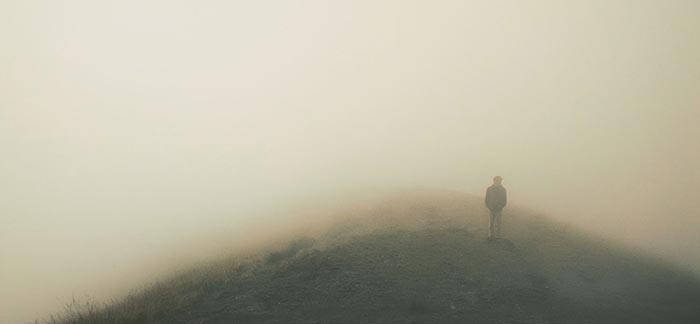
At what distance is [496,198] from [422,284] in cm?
678

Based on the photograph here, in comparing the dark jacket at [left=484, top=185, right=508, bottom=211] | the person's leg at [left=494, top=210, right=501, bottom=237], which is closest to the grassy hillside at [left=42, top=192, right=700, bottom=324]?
the person's leg at [left=494, top=210, right=501, bottom=237]

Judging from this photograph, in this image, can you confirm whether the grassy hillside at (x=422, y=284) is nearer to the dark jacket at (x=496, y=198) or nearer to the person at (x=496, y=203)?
the person at (x=496, y=203)

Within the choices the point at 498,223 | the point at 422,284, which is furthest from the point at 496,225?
the point at 422,284

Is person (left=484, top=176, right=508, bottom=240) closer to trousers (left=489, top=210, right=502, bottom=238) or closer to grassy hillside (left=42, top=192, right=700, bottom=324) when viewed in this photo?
trousers (left=489, top=210, right=502, bottom=238)

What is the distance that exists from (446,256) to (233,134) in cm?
16818

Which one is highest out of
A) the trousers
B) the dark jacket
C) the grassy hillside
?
the dark jacket

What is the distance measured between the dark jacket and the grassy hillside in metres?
1.22

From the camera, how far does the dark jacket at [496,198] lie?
19.5m

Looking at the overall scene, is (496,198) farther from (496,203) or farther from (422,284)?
(422,284)

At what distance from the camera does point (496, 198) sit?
19672mm

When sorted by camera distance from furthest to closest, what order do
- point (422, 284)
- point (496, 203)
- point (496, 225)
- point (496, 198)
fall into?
point (496, 225)
point (496, 198)
point (496, 203)
point (422, 284)

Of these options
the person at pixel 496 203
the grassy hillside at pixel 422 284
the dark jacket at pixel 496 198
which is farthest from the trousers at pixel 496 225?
the grassy hillside at pixel 422 284

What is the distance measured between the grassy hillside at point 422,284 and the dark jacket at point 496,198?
4.01 ft

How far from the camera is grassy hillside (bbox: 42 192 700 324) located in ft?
43.1
